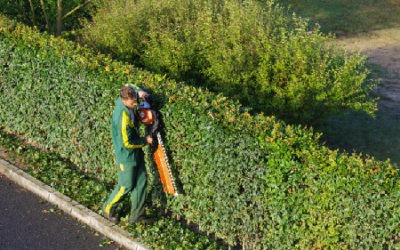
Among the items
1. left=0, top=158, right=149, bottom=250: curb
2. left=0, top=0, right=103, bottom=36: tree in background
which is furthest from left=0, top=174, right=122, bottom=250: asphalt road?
left=0, top=0, right=103, bottom=36: tree in background

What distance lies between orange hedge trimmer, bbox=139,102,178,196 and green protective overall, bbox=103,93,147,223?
19 centimetres

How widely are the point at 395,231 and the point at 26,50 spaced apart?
22.1ft

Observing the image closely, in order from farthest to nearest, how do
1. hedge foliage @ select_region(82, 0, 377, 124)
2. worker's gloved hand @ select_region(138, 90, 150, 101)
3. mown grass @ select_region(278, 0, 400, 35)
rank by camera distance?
mown grass @ select_region(278, 0, 400, 35)
hedge foliage @ select_region(82, 0, 377, 124)
worker's gloved hand @ select_region(138, 90, 150, 101)

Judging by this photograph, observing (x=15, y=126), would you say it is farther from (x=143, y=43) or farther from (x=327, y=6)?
(x=327, y=6)

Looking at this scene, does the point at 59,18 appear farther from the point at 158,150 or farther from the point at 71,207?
the point at 158,150

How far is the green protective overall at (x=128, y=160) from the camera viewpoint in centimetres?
785

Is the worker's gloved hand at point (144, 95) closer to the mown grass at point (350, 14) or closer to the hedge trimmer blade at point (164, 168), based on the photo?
the hedge trimmer blade at point (164, 168)

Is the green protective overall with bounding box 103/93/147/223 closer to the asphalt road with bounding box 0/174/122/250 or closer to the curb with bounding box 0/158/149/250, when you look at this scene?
the curb with bounding box 0/158/149/250

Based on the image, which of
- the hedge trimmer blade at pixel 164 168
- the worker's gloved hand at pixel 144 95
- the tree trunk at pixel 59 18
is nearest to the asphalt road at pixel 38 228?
the hedge trimmer blade at pixel 164 168

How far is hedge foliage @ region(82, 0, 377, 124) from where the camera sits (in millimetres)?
10719

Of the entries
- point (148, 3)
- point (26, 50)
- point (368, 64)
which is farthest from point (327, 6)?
point (26, 50)

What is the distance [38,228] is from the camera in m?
8.43

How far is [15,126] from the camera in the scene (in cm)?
1112

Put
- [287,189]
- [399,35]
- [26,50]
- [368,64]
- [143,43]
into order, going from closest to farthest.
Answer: [287,189] < [26,50] < [143,43] < [368,64] < [399,35]
